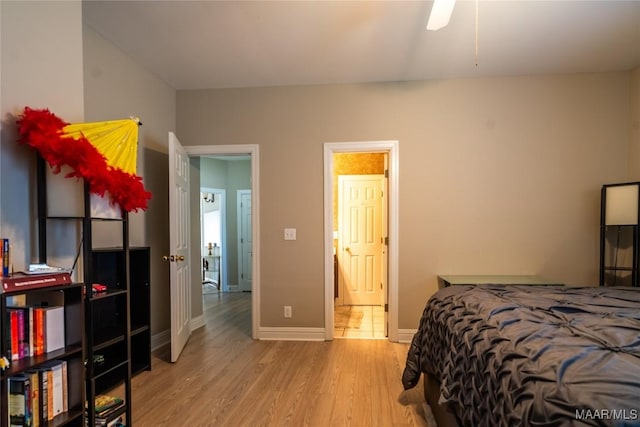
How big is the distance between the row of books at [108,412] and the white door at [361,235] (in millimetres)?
3415

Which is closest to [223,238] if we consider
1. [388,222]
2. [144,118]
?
[144,118]

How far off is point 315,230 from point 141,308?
5.62ft

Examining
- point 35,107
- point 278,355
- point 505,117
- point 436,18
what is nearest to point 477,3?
point 436,18

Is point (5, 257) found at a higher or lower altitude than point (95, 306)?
higher

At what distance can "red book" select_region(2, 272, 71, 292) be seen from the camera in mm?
1214

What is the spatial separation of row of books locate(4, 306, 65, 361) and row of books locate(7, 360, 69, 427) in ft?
0.28

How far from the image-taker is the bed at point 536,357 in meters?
0.80

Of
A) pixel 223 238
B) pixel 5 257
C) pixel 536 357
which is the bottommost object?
pixel 223 238

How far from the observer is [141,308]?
262 centimetres

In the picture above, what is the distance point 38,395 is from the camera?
1329mm

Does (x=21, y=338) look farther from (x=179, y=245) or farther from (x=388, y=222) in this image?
(x=388, y=222)

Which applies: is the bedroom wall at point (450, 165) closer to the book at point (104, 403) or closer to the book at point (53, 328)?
the book at point (104, 403)

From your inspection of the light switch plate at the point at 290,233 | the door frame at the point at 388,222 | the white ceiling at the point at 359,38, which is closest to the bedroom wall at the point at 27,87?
the white ceiling at the point at 359,38

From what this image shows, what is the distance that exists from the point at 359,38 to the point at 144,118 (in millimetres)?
2062
